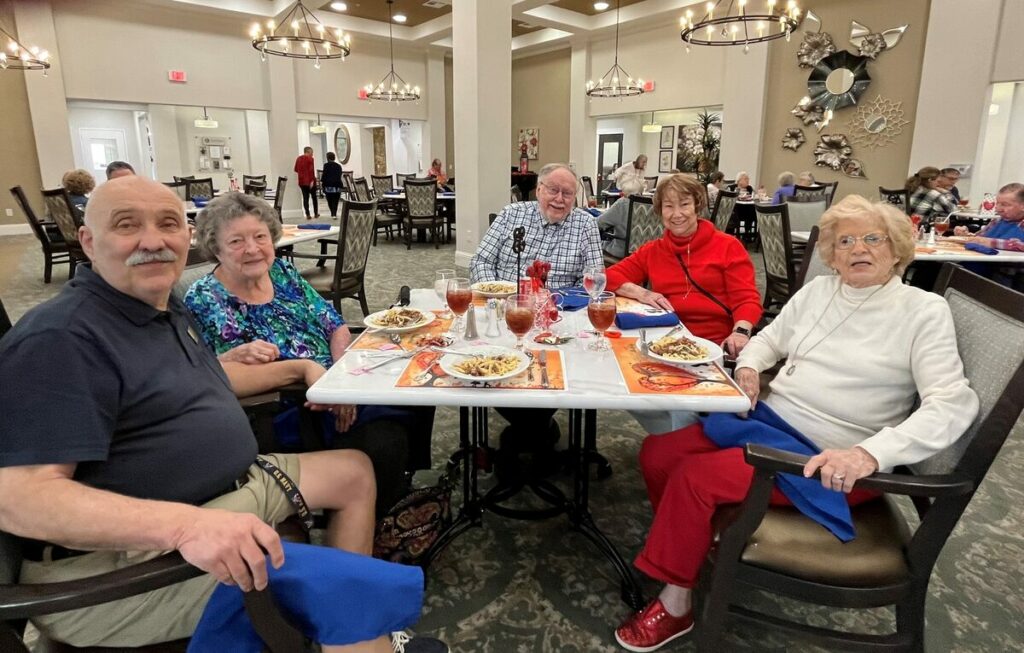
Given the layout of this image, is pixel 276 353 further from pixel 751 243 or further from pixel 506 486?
pixel 751 243

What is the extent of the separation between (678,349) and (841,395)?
1.47ft

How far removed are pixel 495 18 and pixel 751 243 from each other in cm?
514

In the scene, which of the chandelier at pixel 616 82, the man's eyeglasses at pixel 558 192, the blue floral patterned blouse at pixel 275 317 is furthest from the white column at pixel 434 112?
the blue floral patterned blouse at pixel 275 317

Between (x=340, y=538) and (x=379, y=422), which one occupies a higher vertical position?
(x=379, y=422)

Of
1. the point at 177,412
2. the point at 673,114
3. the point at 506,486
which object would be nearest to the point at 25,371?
the point at 177,412

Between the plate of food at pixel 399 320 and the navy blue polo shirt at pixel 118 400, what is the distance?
0.58 metres

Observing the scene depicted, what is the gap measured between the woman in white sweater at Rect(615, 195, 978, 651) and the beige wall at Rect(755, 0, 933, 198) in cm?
808

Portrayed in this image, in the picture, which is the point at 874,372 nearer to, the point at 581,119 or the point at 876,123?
the point at 876,123

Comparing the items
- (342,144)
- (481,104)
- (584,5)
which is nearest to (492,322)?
(481,104)

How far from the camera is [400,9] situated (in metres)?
11.1

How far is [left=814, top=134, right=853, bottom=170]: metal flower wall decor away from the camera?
876cm

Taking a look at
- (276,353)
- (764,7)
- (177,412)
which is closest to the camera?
(177,412)

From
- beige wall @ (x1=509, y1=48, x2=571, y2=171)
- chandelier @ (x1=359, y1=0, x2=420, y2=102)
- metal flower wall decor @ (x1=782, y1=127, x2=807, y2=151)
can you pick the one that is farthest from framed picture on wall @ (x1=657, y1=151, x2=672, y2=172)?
chandelier @ (x1=359, y1=0, x2=420, y2=102)

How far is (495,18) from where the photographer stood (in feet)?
22.2
